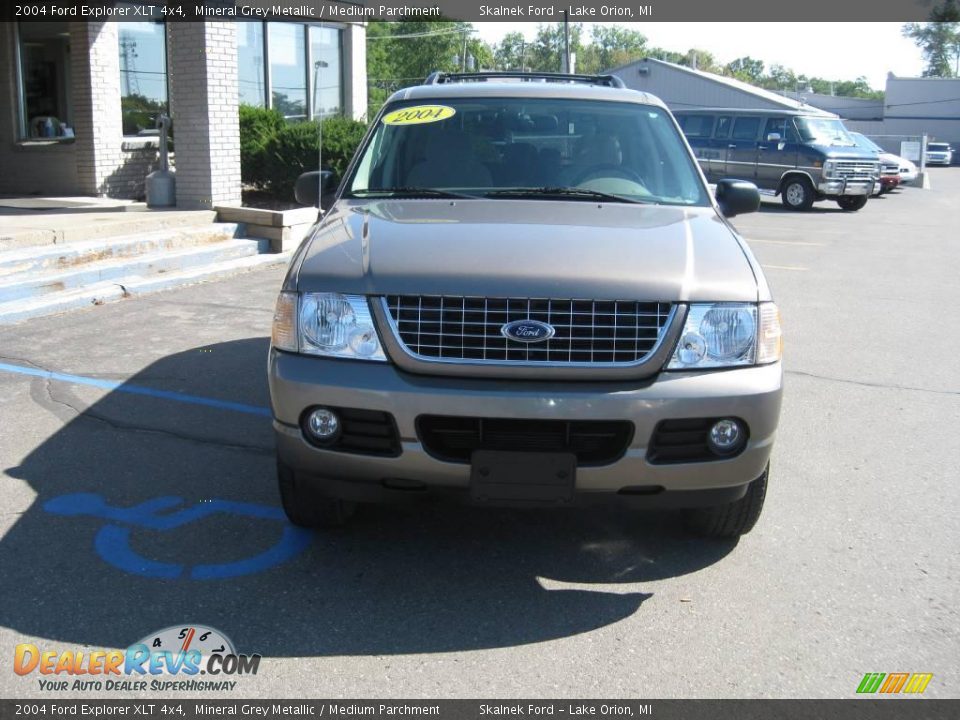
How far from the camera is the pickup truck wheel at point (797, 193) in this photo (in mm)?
21719

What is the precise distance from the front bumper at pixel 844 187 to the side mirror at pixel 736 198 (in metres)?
17.3

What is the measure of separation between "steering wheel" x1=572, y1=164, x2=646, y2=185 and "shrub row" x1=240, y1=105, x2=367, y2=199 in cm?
860

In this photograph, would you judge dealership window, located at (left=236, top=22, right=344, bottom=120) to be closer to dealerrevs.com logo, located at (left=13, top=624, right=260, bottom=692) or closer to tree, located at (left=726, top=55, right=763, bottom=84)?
dealerrevs.com logo, located at (left=13, top=624, right=260, bottom=692)

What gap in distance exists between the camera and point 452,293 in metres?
3.49

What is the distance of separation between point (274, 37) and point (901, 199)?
59.6 feet

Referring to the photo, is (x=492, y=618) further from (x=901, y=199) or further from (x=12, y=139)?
(x=901, y=199)

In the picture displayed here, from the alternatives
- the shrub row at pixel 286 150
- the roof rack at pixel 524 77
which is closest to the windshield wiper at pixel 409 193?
the roof rack at pixel 524 77

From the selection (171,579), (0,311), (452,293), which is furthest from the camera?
(0,311)

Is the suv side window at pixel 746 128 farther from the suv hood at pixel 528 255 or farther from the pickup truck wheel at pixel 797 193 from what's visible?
the suv hood at pixel 528 255

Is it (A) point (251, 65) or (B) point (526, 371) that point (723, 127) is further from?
(B) point (526, 371)

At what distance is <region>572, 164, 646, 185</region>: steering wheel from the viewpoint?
4.88 metres

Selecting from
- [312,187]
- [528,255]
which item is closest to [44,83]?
[312,187]

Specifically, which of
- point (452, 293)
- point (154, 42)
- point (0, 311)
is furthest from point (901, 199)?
point (452, 293)

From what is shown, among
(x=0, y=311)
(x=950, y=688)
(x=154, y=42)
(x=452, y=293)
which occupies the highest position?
(x=154, y=42)
